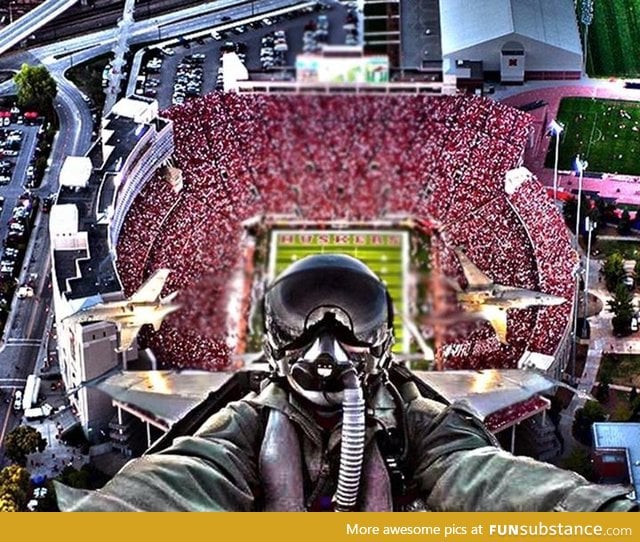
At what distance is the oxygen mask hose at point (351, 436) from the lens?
6.49 m

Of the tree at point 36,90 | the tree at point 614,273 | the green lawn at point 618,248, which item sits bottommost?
the tree at point 614,273

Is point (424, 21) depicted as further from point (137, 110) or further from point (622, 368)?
point (622, 368)

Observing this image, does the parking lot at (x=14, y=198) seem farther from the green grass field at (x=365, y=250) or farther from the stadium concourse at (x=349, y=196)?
the green grass field at (x=365, y=250)

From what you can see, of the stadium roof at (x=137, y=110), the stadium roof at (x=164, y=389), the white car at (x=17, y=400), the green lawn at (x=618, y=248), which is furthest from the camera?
the green lawn at (x=618, y=248)

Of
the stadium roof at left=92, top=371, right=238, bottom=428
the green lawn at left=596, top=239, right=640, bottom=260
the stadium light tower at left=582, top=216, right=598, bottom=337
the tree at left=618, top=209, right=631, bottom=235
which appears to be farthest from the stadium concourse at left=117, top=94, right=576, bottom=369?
the tree at left=618, top=209, right=631, bottom=235

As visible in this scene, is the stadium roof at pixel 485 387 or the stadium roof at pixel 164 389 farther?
the stadium roof at pixel 164 389

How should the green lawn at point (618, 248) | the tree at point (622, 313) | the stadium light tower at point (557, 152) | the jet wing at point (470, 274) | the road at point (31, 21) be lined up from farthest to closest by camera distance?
the road at point (31, 21) → the stadium light tower at point (557, 152) → the green lawn at point (618, 248) → the tree at point (622, 313) → the jet wing at point (470, 274)

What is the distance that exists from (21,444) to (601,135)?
37.4ft

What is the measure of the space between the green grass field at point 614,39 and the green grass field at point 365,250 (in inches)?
840

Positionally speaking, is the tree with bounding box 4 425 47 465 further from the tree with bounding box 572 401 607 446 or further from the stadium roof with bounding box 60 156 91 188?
the tree with bounding box 572 401 607 446

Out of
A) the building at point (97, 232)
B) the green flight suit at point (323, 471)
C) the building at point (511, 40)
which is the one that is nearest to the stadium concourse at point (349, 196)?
the building at point (97, 232)

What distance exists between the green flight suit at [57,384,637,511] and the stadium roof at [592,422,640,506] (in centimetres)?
1056

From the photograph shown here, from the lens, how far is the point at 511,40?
26.3 m

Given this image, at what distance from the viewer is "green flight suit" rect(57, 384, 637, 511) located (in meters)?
6.34
